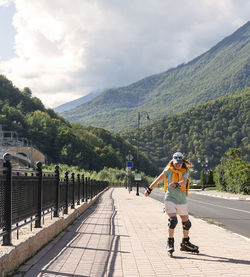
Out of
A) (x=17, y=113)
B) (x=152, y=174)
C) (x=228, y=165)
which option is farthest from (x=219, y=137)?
(x=228, y=165)

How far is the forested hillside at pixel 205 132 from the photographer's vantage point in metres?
127

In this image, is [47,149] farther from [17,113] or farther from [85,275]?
[85,275]

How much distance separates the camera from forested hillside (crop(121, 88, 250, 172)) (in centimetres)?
12681

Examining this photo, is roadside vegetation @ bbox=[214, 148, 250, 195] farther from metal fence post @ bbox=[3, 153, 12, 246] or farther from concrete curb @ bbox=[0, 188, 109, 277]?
metal fence post @ bbox=[3, 153, 12, 246]

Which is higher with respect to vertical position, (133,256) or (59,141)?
(59,141)

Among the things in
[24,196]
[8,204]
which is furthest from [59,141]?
[8,204]

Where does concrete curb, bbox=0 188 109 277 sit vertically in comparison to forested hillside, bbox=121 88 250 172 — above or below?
below

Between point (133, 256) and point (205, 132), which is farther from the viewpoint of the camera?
point (205, 132)

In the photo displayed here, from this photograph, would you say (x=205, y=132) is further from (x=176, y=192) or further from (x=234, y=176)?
(x=176, y=192)

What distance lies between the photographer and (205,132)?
427ft

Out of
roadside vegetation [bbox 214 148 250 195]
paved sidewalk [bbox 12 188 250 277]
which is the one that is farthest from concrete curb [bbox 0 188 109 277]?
roadside vegetation [bbox 214 148 250 195]

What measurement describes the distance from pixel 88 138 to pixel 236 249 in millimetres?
139455

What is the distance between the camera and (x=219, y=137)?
418 feet

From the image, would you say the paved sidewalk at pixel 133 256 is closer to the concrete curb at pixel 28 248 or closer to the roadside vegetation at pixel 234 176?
the concrete curb at pixel 28 248
